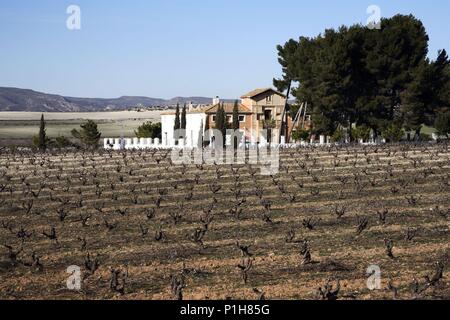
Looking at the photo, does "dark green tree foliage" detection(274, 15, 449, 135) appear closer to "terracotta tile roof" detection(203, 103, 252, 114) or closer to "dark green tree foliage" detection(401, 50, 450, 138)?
"dark green tree foliage" detection(401, 50, 450, 138)

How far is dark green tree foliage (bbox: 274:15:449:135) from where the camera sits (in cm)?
5112

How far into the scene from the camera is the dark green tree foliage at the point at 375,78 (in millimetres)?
51122

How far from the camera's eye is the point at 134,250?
1450cm

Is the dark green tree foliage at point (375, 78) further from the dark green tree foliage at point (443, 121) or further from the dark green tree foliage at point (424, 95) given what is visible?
the dark green tree foliage at point (443, 121)

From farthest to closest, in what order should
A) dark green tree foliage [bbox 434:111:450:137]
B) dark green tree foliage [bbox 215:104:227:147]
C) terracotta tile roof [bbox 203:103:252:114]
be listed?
terracotta tile roof [bbox 203:103:252:114]
dark green tree foliage [bbox 215:104:227:147]
dark green tree foliage [bbox 434:111:450:137]

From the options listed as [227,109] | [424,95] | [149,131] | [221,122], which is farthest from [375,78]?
[149,131]

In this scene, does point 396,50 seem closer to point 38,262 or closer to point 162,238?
point 162,238

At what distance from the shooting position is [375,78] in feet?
173

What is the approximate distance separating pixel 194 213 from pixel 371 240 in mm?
6255

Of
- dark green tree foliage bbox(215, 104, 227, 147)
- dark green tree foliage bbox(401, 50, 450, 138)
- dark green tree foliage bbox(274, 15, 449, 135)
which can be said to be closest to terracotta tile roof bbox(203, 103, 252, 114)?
dark green tree foliage bbox(215, 104, 227, 147)

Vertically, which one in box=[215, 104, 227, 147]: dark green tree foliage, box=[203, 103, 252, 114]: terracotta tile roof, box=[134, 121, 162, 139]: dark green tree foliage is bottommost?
box=[134, 121, 162, 139]: dark green tree foliage

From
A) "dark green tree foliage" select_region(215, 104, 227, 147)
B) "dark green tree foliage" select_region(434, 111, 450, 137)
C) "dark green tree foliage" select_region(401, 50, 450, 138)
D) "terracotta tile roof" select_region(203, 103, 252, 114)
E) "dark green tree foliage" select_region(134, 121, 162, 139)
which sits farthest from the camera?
"terracotta tile roof" select_region(203, 103, 252, 114)

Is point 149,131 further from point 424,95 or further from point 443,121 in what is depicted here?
point 443,121
